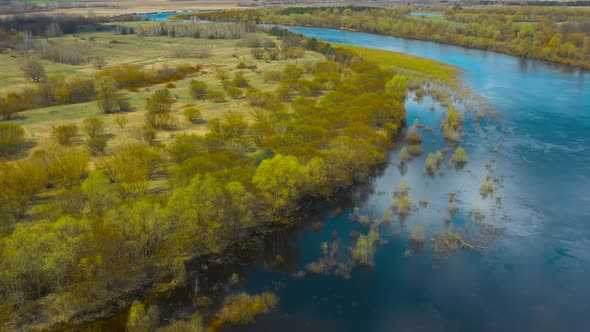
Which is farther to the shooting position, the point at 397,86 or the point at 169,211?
the point at 397,86

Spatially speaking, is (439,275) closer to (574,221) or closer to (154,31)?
(574,221)

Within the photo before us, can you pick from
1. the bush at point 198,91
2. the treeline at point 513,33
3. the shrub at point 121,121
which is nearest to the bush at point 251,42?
the treeline at point 513,33

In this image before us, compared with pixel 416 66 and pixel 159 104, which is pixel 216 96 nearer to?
pixel 159 104

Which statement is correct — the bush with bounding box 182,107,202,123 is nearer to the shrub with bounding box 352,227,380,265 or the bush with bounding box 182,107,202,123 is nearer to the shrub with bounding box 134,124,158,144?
the shrub with bounding box 134,124,158,144

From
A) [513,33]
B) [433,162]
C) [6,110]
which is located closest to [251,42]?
[6,110]

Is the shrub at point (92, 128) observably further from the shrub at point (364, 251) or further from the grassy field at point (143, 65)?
the shrub at point (364, 251)

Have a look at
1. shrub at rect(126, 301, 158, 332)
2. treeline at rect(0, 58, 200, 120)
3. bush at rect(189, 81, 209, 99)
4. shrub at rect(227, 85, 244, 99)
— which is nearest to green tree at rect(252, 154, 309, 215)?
shrub at rect(126, 301, 158, 332)
